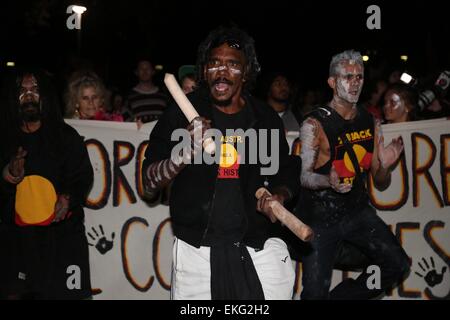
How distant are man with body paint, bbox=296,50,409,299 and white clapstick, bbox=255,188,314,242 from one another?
4.99 feet

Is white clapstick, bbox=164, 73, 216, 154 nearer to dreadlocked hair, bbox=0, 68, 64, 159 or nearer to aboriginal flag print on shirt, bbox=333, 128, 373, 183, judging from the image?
dreadlocked hair, bbox=0, 68, 64, 159

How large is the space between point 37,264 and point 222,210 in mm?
1699

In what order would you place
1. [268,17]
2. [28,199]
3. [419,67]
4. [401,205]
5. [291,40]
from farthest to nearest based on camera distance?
1. [291,40]
2. [268,17]
3. [419,67]
4. [401,205]
5. [28,199]

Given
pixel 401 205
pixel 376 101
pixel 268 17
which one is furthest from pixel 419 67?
pixel 401 205

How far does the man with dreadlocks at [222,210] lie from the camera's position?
15.6 feet

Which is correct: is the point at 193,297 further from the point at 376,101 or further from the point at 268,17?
the point at 268,17

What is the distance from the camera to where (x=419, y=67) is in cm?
2456

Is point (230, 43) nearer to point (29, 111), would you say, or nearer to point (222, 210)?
point (222, 210)

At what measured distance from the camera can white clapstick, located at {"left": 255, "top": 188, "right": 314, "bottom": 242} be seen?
4412mm

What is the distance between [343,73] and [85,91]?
252 cm

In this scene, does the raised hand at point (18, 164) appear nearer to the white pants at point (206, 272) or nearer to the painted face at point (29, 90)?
the painted face at point (29, 90)

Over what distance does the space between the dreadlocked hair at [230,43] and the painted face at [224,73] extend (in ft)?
0.19

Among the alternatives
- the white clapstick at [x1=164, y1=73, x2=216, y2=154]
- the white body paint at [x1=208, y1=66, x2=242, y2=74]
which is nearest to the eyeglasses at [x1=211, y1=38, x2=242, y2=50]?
the white body paint at [x1=208, y1=66, x2=242, y2=74]

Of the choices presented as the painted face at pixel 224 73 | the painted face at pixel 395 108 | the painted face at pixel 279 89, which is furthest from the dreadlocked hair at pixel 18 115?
the painted face at pixel 395 108
